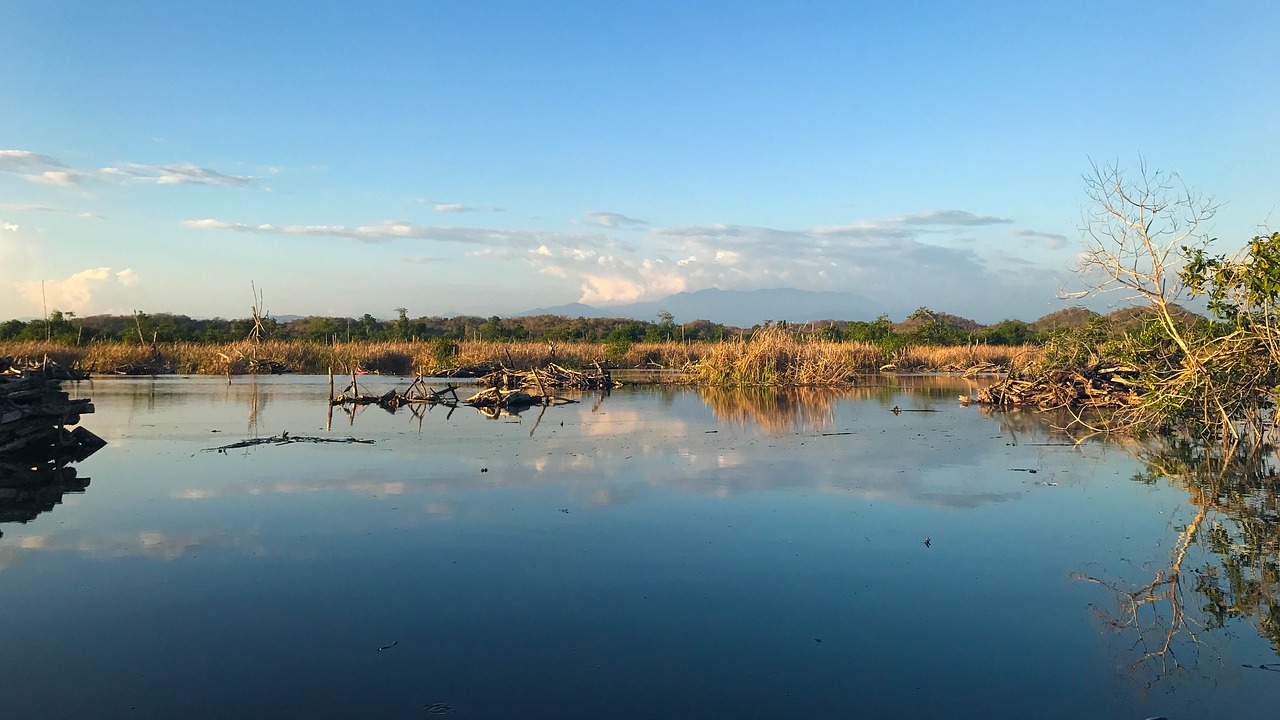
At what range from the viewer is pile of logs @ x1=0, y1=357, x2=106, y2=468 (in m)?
11.9

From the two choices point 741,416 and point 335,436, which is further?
point 741,416

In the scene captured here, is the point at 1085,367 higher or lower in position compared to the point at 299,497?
higher

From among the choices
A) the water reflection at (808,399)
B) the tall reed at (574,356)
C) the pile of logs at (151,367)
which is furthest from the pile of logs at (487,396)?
the pile of logs at (151,367)

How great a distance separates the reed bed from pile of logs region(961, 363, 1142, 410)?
587 centimetres

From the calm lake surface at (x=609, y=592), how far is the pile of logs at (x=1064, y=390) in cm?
839

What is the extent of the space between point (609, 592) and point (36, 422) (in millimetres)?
10725

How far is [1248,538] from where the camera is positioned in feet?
25.3

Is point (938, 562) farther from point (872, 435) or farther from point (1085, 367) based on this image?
point (1085, 367)

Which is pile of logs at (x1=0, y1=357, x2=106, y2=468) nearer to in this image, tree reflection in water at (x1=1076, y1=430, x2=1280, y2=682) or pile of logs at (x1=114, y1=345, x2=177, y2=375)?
tree reflection in water at (x1=1076, y1=430, x2=1280, y2=682)

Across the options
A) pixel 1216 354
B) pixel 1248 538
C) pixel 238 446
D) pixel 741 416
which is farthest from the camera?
pixel 741 416

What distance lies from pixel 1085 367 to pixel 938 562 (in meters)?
16.0

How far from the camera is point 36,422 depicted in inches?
489

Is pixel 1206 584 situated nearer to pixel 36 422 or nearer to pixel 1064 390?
pixel 36 422

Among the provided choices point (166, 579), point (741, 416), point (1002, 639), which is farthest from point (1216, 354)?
point (166, 579)
